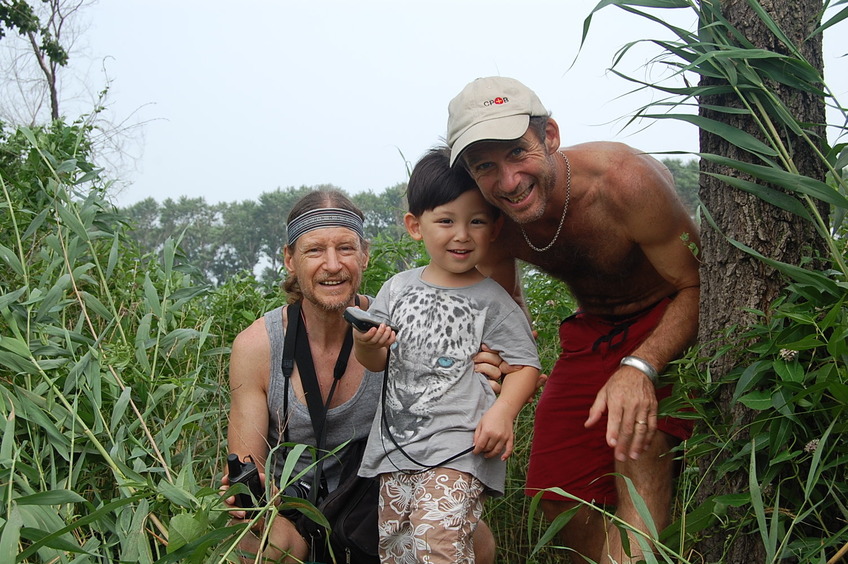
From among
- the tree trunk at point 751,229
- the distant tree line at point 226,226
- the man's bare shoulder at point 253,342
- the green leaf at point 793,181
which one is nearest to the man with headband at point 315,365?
the man's bare shoulder at point 253,342

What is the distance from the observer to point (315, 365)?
11.7 feet

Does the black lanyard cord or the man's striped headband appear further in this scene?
the man's striped headband

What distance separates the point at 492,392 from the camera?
2.99 m

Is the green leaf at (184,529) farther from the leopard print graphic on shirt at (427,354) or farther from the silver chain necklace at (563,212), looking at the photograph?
the silver chain necklace at (563,212)

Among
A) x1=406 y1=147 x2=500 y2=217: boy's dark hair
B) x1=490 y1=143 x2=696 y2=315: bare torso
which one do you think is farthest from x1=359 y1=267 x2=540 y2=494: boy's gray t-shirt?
x1=490 y1=143 x2=696 y2=315: bare torso

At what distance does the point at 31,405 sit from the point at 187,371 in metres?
0.86

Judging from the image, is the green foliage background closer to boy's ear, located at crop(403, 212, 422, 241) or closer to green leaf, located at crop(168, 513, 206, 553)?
green leaf, located at crop(168, 513, 206, 553)

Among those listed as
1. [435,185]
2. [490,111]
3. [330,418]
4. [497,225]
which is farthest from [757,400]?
[330,418]

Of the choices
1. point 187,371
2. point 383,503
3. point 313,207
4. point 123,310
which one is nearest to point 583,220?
point 313,207

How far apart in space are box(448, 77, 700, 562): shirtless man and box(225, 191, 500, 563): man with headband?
58 cm

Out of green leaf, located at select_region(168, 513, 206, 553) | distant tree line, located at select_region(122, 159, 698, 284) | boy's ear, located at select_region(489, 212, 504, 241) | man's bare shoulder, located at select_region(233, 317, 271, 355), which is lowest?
green leaf, located at select_region(168, 513, 206, 553)

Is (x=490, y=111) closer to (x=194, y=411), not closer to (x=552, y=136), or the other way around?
(x=552, y=136)

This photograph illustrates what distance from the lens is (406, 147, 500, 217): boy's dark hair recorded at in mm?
3008

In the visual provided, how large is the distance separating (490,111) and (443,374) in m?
0.99
